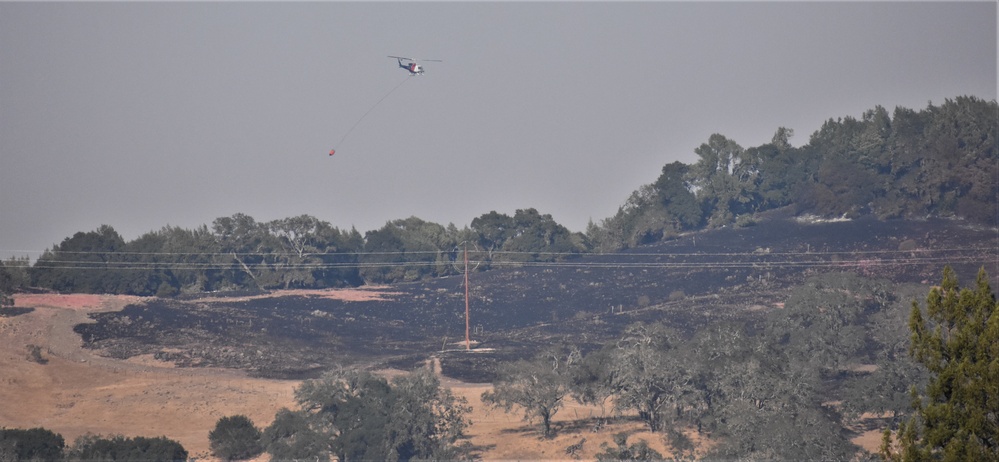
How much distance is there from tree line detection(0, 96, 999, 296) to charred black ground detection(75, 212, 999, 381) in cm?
387

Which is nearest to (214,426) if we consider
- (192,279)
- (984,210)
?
(192,279)

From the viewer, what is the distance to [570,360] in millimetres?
51156

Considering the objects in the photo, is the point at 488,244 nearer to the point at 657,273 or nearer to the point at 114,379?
the point at 657,273

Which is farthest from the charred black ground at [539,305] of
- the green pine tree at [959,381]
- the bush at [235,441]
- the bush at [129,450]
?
the green pine tree at [959,381]

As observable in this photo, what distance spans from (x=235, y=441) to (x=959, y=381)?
2794 centimetres

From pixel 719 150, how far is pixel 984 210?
85.0 ft

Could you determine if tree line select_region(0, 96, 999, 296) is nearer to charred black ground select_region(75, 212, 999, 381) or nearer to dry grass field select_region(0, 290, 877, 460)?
charred black ground select_region(75, 212, 999, 381)

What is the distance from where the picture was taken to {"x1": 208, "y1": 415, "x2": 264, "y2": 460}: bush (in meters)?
41.2

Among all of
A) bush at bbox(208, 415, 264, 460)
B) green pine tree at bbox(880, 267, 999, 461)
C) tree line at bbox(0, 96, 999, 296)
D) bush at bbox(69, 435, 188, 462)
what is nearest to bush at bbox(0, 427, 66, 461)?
bush at bbox(69, 435, 188, 462)

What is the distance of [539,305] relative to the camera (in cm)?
7756

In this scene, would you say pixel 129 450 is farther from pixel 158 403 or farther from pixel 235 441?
pixel 158 403

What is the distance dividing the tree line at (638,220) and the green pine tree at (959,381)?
68811 mm

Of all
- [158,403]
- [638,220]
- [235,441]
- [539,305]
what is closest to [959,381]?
[235,441]

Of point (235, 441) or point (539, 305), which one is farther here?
point (539, 305)
